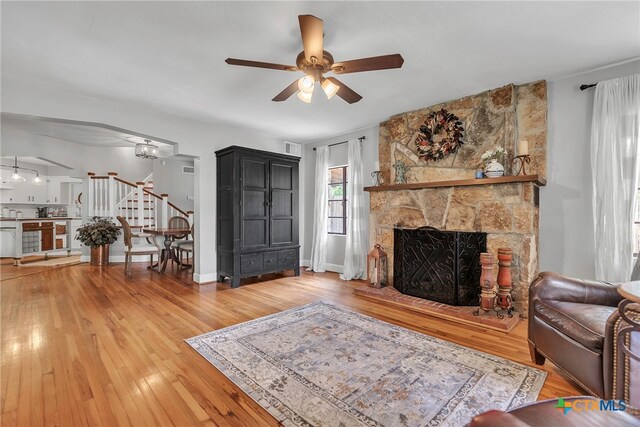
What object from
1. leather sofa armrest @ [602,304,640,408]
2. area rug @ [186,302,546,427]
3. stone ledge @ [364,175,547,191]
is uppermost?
stone ledge @ [364,175,547,191]

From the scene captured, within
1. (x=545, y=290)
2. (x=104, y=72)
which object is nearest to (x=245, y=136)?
(x=104, y=72)

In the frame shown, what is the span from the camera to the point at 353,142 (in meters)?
4.70

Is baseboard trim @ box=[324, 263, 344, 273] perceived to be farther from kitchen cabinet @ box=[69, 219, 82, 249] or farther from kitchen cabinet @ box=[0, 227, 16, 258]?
kitchen cabinet @ box=[69, 219, 82, 249]

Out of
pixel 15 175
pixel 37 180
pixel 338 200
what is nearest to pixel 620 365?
pixel 338 200

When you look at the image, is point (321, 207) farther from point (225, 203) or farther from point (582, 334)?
point (582, 334)

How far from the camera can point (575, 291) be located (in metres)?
1.96

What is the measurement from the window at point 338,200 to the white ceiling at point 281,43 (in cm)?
199

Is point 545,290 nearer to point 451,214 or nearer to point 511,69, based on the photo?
point 451,214

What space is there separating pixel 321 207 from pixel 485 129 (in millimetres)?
2829

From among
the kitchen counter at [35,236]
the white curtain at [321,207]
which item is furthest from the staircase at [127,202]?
the white curtain at [321,207]

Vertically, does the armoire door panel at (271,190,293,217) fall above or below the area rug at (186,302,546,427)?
above

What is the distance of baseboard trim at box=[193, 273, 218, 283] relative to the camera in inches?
168

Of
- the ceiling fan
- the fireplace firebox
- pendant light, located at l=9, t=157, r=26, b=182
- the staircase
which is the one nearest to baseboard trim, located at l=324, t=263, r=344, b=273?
the fireplace firebox

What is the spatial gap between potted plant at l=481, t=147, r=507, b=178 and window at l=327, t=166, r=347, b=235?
2.42 metres
